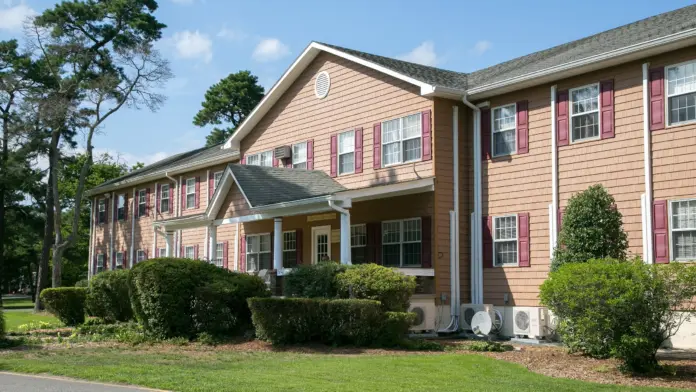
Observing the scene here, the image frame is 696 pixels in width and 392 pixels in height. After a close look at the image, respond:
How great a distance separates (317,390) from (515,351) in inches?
272

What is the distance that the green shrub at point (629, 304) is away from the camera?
11.7 metres

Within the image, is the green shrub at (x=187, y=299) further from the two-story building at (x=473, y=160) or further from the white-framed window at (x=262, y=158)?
the white-framed window at (x=262, y=158)

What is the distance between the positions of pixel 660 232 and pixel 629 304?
4.89 m

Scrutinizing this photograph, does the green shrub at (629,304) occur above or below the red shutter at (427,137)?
below

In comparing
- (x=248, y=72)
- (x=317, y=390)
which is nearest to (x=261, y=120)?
(x=317, y=390)

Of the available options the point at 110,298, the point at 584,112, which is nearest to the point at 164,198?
the point at 110,298

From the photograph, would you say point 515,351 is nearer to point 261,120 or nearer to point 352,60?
point 352,60

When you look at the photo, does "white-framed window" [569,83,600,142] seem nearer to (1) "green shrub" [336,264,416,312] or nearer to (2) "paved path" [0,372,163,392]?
(1) "green shrub" [336,264,416,312]

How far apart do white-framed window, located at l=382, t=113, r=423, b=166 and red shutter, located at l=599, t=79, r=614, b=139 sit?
Result: 4869 millimetres

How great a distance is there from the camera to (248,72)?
60656mm

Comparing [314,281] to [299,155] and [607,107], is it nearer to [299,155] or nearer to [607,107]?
Result: [607,107]

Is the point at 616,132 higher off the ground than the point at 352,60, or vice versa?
the point at 352,60

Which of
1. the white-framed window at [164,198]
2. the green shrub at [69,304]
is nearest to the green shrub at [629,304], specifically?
the green shrub at [69,304]

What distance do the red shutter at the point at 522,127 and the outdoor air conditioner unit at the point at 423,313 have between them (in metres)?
4.43
